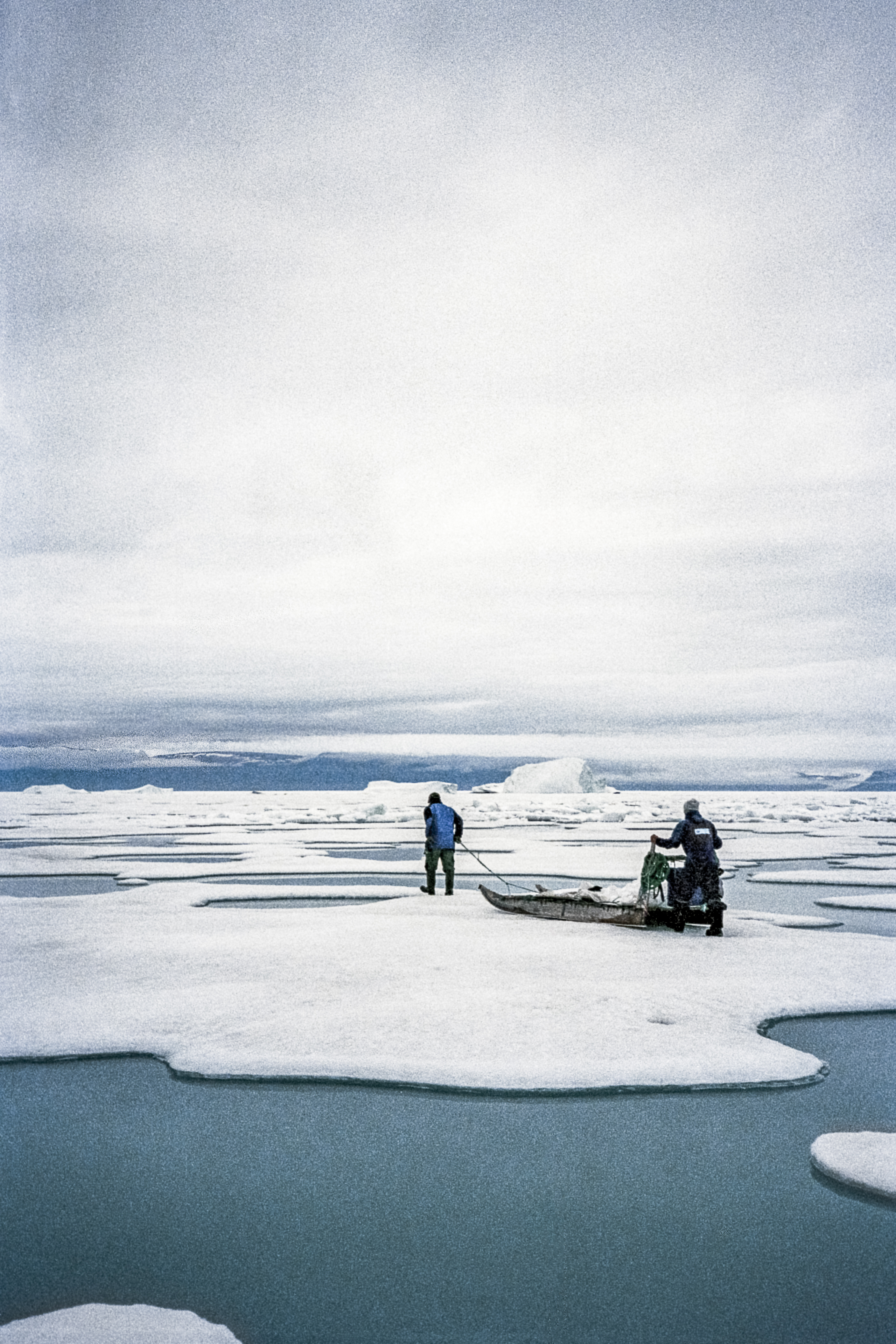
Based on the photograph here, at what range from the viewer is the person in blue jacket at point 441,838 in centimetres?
1504

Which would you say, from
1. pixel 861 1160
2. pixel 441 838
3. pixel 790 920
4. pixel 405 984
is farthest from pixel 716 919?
pixel 861 1160

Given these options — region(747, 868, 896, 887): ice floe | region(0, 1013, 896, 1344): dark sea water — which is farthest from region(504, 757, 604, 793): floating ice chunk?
region(0, 1013, 896, 1344): dark sea water

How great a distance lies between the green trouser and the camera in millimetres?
15289

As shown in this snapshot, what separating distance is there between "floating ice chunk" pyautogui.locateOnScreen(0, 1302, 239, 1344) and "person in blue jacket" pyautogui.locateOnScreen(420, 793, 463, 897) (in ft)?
36.4

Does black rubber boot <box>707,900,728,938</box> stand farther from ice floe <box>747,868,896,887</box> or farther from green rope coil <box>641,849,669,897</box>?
ice floe <box>747,868,896,887</box>

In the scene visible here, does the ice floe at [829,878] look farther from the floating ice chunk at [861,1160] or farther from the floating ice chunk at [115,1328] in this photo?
the floating ice chunk at [115,1328]

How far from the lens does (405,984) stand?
867 cm

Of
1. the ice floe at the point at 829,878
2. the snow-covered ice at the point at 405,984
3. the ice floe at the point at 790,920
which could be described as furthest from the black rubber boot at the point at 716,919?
the ice floe at the point at 829,878

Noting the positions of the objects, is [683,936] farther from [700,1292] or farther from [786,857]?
[786,857]

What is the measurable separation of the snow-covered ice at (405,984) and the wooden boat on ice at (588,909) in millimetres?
213

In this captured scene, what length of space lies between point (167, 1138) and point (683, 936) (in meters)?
7.75

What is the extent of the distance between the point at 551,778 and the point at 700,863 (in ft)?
295

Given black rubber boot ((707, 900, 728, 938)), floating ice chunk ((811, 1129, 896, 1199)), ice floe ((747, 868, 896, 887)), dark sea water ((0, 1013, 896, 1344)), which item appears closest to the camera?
dark sea water ((0, 1013, 896, 1344))

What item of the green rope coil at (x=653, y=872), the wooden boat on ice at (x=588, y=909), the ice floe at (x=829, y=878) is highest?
the green rope coil at (x=653, y=872)
